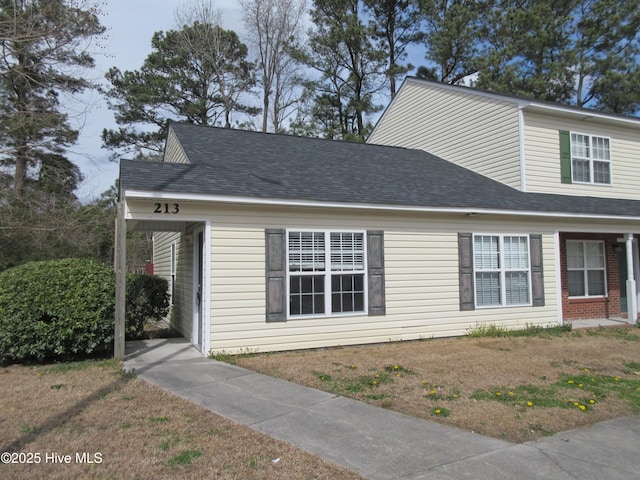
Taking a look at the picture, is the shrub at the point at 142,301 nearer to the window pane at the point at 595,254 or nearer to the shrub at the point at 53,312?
the shrub at the point at 53,312

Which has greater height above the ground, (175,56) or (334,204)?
(175,56)

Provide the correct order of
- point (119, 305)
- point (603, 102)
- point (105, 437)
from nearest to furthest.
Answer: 1. point (105, 437)
2. point (119, 305)
3. point (603, 102)

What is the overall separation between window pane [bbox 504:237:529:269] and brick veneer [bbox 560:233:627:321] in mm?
2352

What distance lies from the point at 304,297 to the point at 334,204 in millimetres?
1843

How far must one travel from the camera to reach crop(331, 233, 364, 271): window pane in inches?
364

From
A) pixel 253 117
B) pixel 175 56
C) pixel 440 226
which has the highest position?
pixel 175 56

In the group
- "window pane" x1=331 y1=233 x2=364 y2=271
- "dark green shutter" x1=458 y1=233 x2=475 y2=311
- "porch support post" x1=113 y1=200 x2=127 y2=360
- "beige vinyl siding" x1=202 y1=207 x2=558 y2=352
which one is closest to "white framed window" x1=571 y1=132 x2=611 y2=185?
"beige vinyl siding" x1=202 y1=207 x2=558 y2=352

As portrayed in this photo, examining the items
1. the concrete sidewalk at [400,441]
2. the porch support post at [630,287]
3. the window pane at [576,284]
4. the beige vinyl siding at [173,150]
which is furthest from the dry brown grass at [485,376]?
the beige vinyl siding at [173,150]

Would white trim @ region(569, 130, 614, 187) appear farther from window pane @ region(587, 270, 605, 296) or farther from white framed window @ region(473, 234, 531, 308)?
white framed window @ region(473, 234, 531, 308)

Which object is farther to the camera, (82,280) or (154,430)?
(82,280)

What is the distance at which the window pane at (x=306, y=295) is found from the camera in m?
8.84

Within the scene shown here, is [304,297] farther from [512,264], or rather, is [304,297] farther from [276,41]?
[276,41]

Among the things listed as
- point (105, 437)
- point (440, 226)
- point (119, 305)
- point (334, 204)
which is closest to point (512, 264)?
point (440, 226)

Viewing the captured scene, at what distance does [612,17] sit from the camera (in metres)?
25.5
